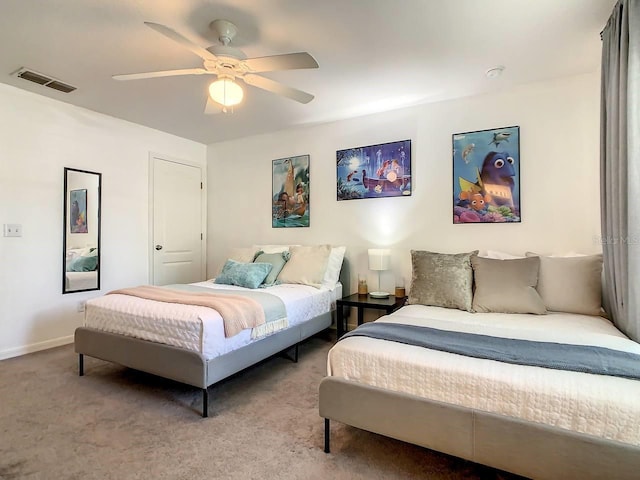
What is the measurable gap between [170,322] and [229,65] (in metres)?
1.72

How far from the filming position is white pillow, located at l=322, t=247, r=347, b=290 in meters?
3.61

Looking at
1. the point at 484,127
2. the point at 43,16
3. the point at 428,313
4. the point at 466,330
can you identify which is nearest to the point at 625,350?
the point at 466,330

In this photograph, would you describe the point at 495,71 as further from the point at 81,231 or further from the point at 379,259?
the point at 81,231

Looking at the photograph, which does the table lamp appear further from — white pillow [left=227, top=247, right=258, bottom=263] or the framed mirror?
the framed mirror

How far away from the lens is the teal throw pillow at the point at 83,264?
362cm

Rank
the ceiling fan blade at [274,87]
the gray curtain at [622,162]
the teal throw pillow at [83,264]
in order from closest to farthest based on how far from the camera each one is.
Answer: the gray curtain at [622,162]
the ceiling fan blade at [274,87]
the teal throw pillow at [83,264]

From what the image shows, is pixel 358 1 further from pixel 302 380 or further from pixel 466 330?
pixel 302 380

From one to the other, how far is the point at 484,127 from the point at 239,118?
2.67m

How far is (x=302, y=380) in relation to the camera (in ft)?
9.00

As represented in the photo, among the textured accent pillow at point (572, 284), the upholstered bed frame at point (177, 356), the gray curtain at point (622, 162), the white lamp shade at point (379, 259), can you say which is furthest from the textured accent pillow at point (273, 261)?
the gray curtain at point (622, 162)

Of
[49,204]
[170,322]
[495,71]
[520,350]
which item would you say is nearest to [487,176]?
[495,71]

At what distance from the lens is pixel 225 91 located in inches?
89.2

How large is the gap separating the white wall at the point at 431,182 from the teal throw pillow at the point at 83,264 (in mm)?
1605

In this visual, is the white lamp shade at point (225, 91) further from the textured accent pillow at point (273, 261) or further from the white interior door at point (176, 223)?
the white interior door at point (176, 223)
